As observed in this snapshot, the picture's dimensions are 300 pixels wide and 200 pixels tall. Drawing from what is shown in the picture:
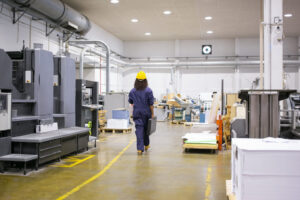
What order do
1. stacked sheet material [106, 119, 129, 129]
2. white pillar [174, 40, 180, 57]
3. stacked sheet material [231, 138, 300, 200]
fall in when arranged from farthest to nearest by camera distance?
white pillar [174, 40, 180, 57] → stacked sheet material [106, 119, 129, 129] → stacked sheet material [231, 138, 300, 200]

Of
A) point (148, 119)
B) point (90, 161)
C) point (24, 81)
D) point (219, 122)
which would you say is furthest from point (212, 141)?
point (24, 81)

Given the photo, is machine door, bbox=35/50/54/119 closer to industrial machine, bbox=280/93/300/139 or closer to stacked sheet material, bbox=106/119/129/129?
industrial machine, bbox=280/93/300/139

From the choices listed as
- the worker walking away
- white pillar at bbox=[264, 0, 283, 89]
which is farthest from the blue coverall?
white pillar at bbox=[264, 0, 283, 89]

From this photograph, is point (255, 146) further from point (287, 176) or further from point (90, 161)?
point (90, 161)

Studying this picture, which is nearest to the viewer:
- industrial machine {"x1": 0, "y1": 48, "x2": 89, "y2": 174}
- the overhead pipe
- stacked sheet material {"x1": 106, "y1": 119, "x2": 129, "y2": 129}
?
industrial machine {"x1": 0, "y1": 48, "x2": 89, "y2": 174}

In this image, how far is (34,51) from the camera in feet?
18.2

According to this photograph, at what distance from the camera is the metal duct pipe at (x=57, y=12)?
7.88 meters

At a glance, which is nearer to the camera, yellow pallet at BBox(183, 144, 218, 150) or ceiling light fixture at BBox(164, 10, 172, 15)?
yellow pallet at BBox(183, 144, 218, 150)

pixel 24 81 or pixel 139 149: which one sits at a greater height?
pixel 24 81

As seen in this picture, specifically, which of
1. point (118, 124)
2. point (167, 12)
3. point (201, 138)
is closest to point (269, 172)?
point (201, 138)

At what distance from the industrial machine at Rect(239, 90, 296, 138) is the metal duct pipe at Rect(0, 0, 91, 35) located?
6347mm

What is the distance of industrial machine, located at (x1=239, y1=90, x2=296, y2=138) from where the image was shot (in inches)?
155

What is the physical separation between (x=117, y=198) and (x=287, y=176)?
1.99 m

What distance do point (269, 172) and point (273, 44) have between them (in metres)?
2.93
